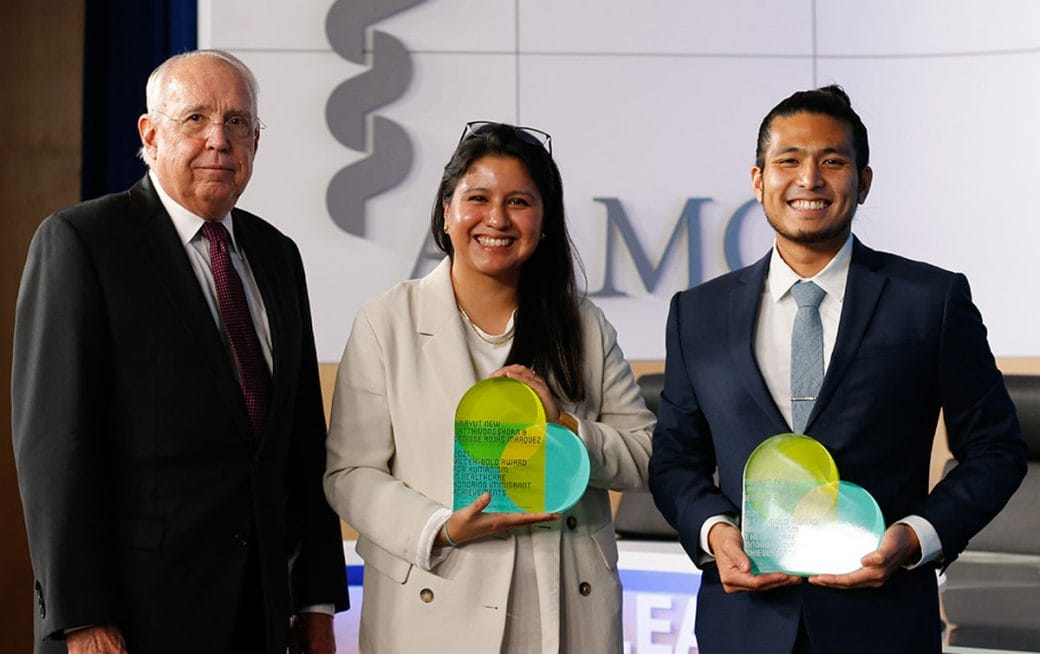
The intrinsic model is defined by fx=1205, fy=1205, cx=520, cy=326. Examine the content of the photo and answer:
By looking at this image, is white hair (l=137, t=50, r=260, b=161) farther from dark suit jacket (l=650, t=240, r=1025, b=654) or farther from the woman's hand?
dark suit jacket (l=650, t=240, r=1025, b=654)

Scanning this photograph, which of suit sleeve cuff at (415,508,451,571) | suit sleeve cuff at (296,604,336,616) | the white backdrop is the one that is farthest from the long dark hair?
the white backdrop

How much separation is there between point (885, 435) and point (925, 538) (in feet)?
0.51

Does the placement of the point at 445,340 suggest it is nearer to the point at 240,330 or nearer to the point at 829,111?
the point at 240,330

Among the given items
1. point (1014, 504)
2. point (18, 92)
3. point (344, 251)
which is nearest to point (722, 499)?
point (1014, 504)

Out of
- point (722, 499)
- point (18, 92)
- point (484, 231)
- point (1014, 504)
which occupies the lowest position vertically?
point (1014, 504)

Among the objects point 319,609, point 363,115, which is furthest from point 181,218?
point 363,115

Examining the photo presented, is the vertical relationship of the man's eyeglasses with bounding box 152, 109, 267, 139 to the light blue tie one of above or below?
above

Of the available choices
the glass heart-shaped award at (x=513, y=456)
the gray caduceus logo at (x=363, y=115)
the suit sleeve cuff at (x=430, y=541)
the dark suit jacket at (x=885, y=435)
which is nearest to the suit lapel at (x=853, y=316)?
the dark suit jacket at (x=885, y=435)

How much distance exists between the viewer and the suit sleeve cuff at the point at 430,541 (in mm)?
1909

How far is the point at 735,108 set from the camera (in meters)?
4.97

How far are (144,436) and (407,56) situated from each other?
11.0ft

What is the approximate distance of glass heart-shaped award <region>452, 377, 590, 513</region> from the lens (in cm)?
186

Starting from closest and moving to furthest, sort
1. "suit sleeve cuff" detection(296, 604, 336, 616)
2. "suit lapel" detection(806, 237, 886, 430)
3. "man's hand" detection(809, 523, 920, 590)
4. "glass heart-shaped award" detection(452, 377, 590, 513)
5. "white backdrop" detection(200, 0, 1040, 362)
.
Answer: "man's hand" detection(809, 523, 920, 590)
"suit lapel" detection(806, 237, 886, 430)
"glass heart-shaped award" detection(452, 377, 590, 513)
"suit sleeve cuff" detection(296, 604, 336, 616)
"white backdrop" detection(200, 0, 1040, 362)

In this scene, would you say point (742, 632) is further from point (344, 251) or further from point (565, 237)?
point (344, 251)
